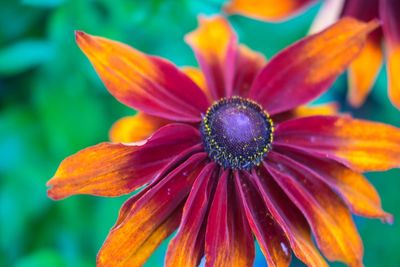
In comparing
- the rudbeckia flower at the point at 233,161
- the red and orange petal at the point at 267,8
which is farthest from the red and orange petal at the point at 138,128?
the red and orange petal at the point at 267,8

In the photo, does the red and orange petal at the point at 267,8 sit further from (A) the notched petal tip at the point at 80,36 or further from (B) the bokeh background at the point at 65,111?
(A) the notched petal tip at the point at 80,36

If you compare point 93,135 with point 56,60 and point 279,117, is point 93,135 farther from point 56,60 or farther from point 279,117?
point 279,117

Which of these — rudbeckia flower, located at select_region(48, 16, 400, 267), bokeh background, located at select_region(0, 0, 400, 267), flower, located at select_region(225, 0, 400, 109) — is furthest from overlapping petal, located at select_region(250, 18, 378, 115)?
bokeh background, located at select_region(0, 0, 400, 267)

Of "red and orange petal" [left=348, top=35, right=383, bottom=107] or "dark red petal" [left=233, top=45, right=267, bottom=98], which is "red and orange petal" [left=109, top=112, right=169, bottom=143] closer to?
"dark red petal" [left=233, top=45, right=267, bottom=98]

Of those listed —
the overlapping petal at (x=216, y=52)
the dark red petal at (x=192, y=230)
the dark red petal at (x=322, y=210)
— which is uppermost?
the overlapping petal at (x=216, y=52)

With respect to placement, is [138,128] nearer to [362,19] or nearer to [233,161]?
[233,161]

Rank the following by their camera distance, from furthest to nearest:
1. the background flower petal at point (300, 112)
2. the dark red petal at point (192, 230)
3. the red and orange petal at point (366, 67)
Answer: the red and orange petal at point (366, 67), the background flower petal at point (300, 112), the dark red petal at point (192, 230)

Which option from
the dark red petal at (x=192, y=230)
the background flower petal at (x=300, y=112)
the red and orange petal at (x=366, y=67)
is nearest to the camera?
the dark red petal at (x=192, y=230)
